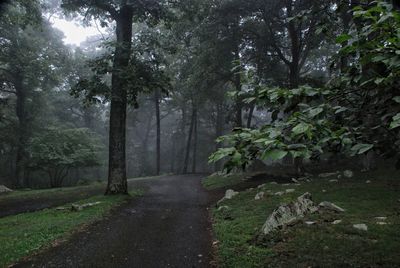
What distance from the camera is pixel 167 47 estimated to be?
15.5 meters

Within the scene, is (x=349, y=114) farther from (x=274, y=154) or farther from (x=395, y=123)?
(x=274, y=154)

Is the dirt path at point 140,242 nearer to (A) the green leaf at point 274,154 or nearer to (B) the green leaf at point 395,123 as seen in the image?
(A) the green leaf at point 274,154

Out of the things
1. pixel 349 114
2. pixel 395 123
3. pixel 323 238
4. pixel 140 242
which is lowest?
pixel 140 242

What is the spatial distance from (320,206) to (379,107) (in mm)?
6502

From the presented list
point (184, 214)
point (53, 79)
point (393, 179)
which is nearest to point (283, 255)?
point (184, 214)

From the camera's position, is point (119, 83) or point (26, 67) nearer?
point (119, 83)

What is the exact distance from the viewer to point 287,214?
808 centimetres

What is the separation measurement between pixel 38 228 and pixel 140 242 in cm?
303

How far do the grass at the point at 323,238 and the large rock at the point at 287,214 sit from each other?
22 cm

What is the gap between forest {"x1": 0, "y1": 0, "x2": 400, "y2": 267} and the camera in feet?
9.26

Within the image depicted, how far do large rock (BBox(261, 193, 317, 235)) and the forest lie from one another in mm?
720

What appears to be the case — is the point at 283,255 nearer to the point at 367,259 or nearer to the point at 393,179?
the point at 367,259

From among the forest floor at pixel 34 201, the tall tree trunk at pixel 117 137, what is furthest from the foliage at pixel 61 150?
the tall tree trunk at pixel 117 137

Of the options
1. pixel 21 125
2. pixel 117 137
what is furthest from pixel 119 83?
pixel 21 125
